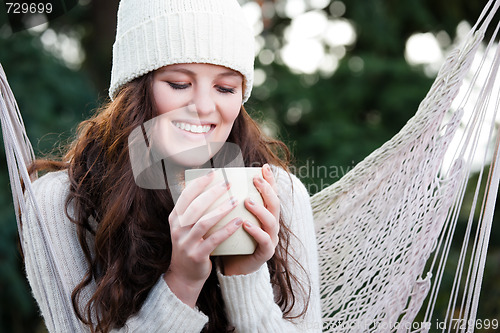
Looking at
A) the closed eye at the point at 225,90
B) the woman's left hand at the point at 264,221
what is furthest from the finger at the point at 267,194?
the closed eye at the point at 225,90

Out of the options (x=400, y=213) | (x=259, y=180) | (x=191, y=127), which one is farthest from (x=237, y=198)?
(x=400, y=213)

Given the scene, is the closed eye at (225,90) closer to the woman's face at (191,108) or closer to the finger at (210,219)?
the woman's face at (191,108)

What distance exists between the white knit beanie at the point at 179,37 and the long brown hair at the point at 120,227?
4cm

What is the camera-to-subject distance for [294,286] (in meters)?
1.11

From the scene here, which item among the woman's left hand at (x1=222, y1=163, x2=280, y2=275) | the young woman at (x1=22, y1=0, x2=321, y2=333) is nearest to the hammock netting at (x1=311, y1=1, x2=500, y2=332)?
the young woman at (x1=22, y1=0, x2=321, y2=333)

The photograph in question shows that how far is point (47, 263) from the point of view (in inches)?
36.5

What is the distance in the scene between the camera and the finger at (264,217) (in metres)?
0.79

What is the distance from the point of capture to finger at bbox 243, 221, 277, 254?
788mm

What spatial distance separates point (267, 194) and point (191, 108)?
22cm

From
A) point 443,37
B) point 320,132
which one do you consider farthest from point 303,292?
point 443,37

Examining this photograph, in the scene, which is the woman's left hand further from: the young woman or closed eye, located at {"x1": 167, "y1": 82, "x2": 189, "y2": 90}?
closed eye, located at {"x1": 167, "y1": 82, "x2": 189, "y2": 90}

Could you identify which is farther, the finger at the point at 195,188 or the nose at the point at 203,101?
the nose at the point at 203,101

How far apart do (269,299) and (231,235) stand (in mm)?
206

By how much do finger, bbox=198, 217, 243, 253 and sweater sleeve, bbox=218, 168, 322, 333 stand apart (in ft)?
0.45
